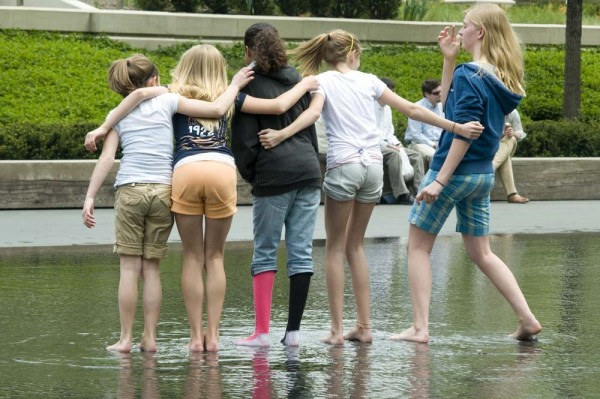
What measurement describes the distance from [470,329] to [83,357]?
2.28 metres

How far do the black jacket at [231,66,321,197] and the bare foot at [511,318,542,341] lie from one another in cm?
142

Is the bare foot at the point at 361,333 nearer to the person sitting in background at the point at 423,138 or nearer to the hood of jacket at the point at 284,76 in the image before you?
the hood of jacket at the point at 284,76

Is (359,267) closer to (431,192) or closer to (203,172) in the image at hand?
(431,192)

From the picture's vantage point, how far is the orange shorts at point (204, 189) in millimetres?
6965

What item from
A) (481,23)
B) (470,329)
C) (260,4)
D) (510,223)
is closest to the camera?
(481,23)

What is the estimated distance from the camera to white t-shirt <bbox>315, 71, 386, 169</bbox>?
7328 millimetres

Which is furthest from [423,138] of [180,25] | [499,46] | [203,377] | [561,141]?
[203,377]

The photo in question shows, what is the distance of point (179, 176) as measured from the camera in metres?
7.00

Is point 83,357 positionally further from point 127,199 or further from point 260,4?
point 260,4

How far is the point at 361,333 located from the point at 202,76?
1643mm

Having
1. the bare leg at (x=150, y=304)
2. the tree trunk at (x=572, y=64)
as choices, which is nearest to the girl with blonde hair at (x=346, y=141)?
the bare leg at (x=150, y=304)

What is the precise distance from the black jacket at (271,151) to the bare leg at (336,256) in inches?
8.8

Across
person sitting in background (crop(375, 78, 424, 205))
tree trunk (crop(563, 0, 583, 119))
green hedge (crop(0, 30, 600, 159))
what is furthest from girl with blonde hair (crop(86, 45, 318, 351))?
tree trunk (crop(563, 0, 583, 119))

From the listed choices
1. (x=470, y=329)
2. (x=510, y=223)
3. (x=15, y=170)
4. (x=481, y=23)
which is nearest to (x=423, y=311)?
(x=470, y=329)
